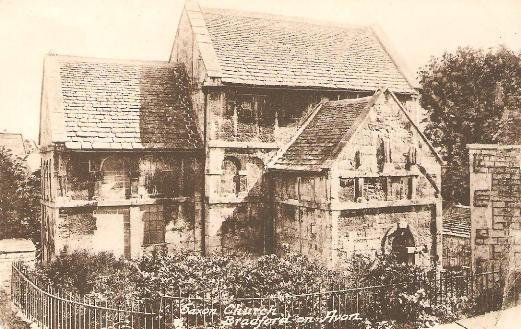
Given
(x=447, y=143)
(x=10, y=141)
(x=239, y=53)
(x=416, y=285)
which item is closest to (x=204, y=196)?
(x=239, y=53)

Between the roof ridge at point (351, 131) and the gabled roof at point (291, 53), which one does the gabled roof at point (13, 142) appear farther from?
the roof ridge at point (351, 131)

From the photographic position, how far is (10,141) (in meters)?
21.7

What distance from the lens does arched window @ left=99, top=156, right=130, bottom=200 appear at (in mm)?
16203

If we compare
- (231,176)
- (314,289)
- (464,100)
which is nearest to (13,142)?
(231,176)

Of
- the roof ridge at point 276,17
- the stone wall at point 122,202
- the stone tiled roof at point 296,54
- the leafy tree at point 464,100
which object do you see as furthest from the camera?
the leafy tree at point 464,100

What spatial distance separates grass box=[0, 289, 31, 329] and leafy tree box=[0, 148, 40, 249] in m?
5.78

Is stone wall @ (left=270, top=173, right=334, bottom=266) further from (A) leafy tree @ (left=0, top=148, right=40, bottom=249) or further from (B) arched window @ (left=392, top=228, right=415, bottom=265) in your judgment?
(A) leafy tree @ (left=0, top=148, right=40, bottom=249)

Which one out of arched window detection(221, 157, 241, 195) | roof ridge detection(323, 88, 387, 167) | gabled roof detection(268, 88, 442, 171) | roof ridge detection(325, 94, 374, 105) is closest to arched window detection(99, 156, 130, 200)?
arched window detection(221, 157, 241, 195)

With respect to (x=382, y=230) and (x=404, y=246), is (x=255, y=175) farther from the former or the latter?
(x=404, y=246)

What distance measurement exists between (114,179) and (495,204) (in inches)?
458

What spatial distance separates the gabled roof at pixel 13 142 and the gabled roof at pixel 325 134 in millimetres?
11878

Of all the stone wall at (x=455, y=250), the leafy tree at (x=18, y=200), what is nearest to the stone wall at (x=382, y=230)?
the stone wall at (x=455, y=250)

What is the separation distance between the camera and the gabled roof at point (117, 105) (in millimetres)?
16203

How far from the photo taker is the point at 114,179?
643 inches
